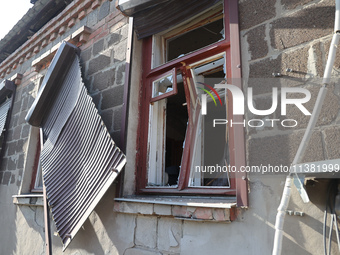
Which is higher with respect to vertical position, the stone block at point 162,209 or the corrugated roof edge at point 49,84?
the corrugated roof edge at point 49,84

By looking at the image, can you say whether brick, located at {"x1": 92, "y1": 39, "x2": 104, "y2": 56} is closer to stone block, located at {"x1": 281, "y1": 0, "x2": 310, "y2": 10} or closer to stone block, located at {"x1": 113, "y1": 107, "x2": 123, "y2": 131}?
stone block, located at {"x1": 113, "y1": 107, "x2": 123, "y2": 131}

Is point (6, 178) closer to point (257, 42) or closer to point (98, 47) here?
point (98, 47)

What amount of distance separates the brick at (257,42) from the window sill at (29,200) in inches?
114

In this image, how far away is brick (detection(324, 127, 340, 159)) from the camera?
5.55ft

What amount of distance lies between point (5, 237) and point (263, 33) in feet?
14.4

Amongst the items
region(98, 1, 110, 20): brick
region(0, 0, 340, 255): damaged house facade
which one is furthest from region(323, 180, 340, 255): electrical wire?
region(98, 1, 110, 20): brick

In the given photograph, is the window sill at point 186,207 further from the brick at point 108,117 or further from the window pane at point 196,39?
the window pane at point 196,39

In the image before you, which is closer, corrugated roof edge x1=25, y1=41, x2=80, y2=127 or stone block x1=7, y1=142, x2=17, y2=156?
corrugated roof edge x1=25, y1=41, x2=80, y2=127

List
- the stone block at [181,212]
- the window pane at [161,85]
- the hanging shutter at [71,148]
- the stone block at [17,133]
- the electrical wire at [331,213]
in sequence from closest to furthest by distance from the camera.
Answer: the electrical wire at [331,213] → the stone block at [181,212] → the hanging shutter at [71,148] → the window pane at [161,85] → the stone block at [17,133]

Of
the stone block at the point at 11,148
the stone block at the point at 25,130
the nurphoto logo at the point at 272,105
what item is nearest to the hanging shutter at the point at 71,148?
the stone block at the point at 25,130

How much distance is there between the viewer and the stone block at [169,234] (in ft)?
7.05

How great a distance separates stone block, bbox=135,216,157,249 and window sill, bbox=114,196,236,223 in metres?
0.07

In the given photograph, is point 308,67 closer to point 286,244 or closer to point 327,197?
point 327,197

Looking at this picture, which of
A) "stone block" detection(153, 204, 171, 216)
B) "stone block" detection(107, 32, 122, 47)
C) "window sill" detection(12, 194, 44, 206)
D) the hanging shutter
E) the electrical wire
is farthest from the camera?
"window sill" detection(12, 194, 44, 206)
